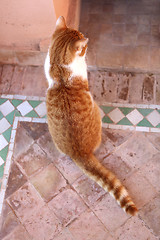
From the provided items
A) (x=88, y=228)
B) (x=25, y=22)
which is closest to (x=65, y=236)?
(x=88, y=228)

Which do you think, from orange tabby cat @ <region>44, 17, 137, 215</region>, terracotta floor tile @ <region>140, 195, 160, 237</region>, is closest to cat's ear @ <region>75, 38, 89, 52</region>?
orange tabby cat @ <region>44, 17, 137, 215</region>

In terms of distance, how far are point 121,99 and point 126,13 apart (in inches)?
55.5

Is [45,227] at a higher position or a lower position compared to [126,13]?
lower

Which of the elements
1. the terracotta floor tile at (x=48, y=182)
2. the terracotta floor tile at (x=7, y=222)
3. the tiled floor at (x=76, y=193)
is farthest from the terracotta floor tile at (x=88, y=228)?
the terracotta floor tile at (x=7, y=222)

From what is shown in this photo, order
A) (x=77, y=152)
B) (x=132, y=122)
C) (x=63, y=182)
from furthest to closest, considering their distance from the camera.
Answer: (x=132, y=122) < (x=63, y=182) < (x=77, y=152)

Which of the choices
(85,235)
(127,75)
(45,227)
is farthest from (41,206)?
(127,75)

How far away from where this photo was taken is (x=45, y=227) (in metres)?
2.45

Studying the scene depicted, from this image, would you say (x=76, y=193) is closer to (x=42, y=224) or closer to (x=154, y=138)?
(x=42, y=224)

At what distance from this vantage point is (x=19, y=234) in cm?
244

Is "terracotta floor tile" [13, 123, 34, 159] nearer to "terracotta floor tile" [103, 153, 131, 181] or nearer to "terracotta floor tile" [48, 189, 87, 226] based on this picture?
"terracotta floor tile" [48, 189, 87, 226]

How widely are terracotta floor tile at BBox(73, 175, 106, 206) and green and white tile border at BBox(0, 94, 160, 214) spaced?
2.48ft

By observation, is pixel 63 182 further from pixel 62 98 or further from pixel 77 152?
pixel 62 98

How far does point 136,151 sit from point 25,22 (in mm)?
2070

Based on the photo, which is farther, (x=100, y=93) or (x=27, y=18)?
(x=100, y=93)
